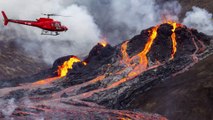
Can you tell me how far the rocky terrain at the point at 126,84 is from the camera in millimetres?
75562

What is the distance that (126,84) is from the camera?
91.7 metres

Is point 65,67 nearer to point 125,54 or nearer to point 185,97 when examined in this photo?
point 125,54

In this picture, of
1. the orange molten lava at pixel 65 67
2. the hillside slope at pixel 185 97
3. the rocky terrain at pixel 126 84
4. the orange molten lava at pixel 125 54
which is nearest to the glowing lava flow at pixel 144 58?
the rocky terrain at pixel 126 84

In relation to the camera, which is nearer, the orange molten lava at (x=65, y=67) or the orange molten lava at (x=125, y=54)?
the orange molten lava at (x=125, y=54)

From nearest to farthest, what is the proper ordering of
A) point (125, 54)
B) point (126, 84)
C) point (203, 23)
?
point (126, 84), point (125, 54), point (203, 23)

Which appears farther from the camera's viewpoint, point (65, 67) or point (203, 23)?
point (203, 23)

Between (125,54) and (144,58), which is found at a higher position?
(125,54)

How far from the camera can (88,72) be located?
372ft

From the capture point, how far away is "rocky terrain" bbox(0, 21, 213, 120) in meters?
75.6

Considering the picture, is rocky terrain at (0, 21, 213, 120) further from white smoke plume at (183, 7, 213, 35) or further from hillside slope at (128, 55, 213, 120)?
white smoke plume at (183, 7, 213, 35)

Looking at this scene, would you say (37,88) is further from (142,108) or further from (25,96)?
(142,108)

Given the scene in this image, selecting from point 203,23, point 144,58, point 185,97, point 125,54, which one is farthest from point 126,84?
point 203,23

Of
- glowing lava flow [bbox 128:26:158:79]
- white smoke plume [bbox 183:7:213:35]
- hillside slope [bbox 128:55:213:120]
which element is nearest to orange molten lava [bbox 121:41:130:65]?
glowing lava flow [bbox 128:26:158:79]

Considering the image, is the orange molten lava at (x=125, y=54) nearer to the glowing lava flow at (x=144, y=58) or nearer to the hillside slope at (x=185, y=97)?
the glowing lava flow at (x=144, y=58)
